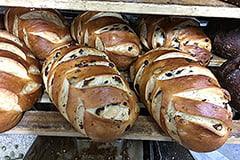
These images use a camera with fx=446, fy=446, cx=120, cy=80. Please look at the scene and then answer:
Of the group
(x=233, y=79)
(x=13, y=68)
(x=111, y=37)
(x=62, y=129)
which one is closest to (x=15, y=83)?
(x=13, y=68)

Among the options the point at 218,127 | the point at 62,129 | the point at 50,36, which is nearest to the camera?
the point at 218,127

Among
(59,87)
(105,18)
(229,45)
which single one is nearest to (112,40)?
(105,18)

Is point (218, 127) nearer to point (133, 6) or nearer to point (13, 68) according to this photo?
point (133, 6)

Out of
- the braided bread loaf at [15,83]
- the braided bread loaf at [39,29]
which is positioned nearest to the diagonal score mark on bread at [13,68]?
the braided bread loaf at [15,83]

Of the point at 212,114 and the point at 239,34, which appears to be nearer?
the point at 212,114

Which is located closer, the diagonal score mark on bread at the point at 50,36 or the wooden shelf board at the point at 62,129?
the wooden shelf board at the point at 62,129

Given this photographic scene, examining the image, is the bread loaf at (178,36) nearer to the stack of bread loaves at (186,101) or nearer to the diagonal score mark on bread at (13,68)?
the stack of bread loaves at (186,101)

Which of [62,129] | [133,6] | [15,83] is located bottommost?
[62,129]

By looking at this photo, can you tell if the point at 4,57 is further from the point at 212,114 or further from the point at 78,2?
the point at 212,114

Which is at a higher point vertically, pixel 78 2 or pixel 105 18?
pixel 78 2
